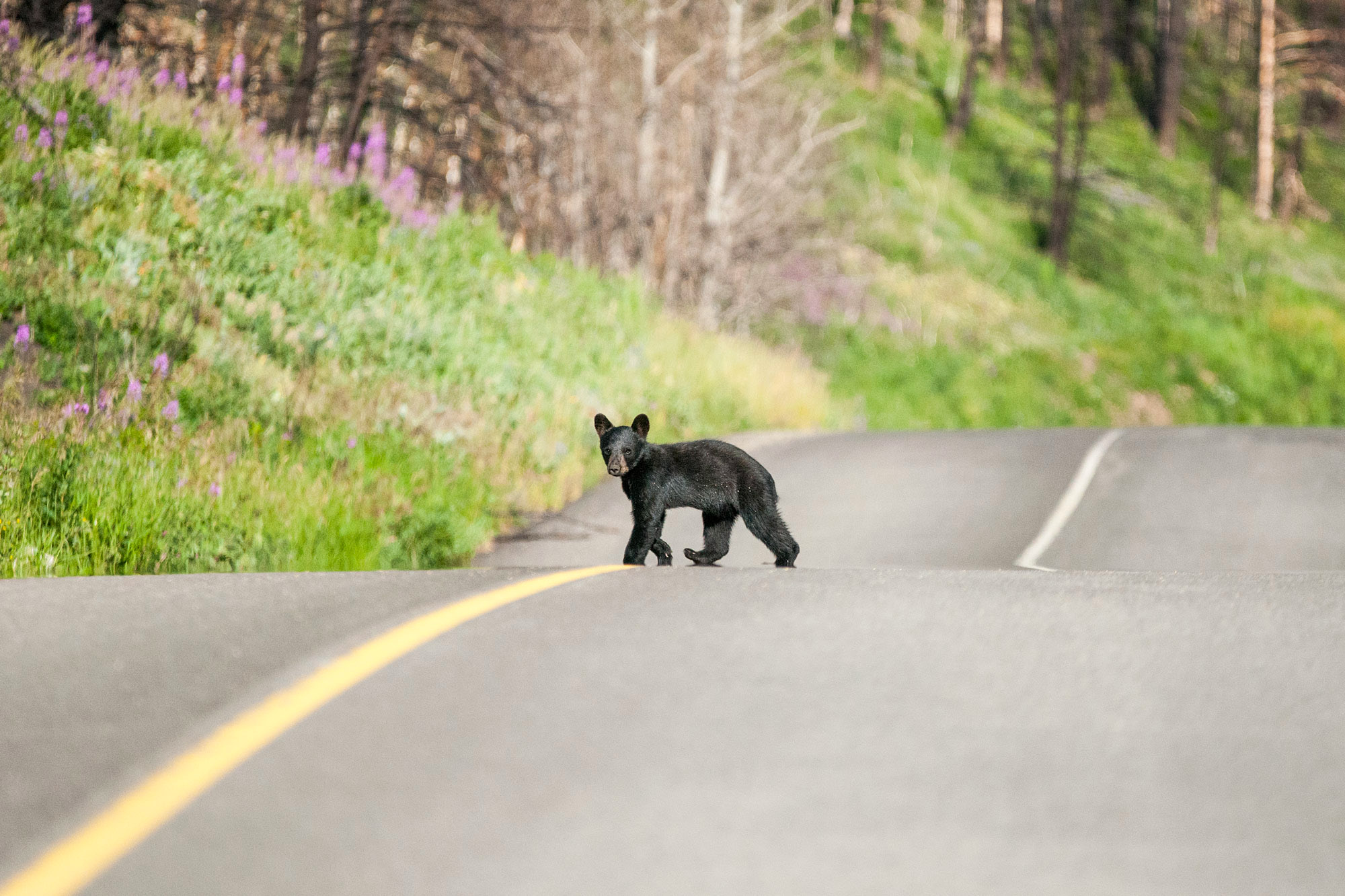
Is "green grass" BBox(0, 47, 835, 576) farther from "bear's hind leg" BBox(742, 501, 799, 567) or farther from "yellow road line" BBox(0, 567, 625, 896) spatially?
"yellow road line" BBox(0, 567, 625, 896)

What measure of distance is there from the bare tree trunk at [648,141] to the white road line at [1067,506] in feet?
30.6

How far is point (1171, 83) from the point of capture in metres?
64.9

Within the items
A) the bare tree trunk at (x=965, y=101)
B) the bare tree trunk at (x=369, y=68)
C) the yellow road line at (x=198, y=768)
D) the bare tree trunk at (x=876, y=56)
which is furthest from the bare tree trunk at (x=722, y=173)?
the bare tree trunk at (x=876, y=56)

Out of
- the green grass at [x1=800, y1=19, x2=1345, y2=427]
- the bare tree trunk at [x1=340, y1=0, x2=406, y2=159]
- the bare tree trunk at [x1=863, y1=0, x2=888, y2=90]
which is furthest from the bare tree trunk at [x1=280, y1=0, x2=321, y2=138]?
the bare tree trunk at [x1=863, y1=0, x2=888, y2=90]

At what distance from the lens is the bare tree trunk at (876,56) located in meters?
57.2

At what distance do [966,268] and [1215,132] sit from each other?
98.7 ft

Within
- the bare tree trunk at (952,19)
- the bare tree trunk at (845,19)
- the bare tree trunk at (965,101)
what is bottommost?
the bare tree trunk at (965,101)

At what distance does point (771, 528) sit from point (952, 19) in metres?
67.0

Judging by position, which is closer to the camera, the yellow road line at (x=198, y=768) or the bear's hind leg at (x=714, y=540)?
the yellow road line at (x=198, y=768)

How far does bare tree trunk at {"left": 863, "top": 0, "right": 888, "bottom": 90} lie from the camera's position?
188ft

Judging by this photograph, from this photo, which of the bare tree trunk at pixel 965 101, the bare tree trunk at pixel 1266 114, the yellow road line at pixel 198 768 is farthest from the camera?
the bare tree trunk at pixel 1266 114

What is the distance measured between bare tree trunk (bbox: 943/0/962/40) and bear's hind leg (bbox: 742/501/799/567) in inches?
2532

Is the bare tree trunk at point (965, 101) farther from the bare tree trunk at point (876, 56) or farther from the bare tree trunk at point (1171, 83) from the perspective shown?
the bare tree trunk at point (1171, 83)

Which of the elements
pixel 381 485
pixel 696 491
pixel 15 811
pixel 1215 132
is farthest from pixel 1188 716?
pixel 1215 132
